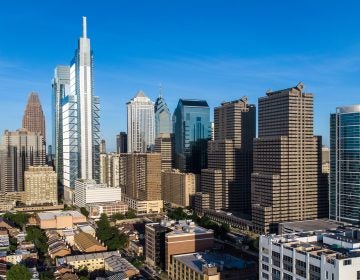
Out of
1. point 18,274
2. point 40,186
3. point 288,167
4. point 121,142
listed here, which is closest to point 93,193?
point 40,186

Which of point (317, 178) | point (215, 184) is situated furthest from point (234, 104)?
point (317, 178)

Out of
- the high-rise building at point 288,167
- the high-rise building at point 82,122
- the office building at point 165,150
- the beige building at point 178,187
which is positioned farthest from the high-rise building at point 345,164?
the high-rise building at point 82,122

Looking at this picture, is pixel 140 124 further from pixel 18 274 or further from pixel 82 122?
pixel 18 274

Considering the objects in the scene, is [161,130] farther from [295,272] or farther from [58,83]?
[295,272]

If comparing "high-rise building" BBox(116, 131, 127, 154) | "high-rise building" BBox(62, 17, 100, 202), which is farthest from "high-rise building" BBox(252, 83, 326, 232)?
"high-rise building" BBox(116, 131, 127, 154)

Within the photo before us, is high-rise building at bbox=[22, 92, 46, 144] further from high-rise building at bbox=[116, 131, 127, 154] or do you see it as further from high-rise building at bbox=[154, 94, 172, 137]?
high-rise building at bbox=[154, 94, 172, 137]

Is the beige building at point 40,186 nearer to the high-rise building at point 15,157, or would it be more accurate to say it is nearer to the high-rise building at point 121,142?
the high-rise building at point 15,157
